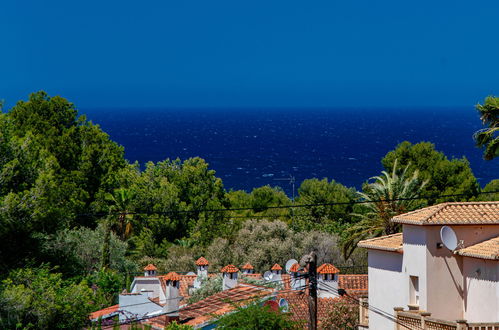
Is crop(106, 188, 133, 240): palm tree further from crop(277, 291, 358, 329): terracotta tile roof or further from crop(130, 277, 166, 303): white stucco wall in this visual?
crop(277, 291, 358, 329): terracotta tile roof

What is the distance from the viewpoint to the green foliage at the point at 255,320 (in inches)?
1086

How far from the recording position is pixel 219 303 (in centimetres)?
3222

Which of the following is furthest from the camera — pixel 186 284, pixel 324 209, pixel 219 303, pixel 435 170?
pixel 324 209

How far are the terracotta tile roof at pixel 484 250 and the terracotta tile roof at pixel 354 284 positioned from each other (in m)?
8.24

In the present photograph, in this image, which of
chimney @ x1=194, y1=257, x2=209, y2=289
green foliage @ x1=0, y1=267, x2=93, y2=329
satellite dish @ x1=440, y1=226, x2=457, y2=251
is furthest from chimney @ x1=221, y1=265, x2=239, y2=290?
satellite dish @ x1=440, y1=226, x2=457, y2=251

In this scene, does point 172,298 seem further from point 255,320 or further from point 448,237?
point 448,237

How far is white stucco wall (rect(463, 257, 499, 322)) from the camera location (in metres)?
24.1

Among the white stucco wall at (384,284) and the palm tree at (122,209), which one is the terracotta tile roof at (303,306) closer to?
the white stucco wall at (384,284)

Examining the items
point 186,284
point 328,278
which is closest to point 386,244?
point 328,278

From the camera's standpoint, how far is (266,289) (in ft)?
106

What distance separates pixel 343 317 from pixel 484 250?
735 cm

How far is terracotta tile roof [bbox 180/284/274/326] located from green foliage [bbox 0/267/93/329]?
413cm

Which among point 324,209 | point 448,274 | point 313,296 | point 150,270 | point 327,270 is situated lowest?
point 150,270

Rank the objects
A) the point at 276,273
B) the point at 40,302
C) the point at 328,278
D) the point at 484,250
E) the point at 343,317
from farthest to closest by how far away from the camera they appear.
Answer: the point at 276,273 → the point at 328,278 → the point at 343,317 → the point at 40,302 → the point at 484,250
